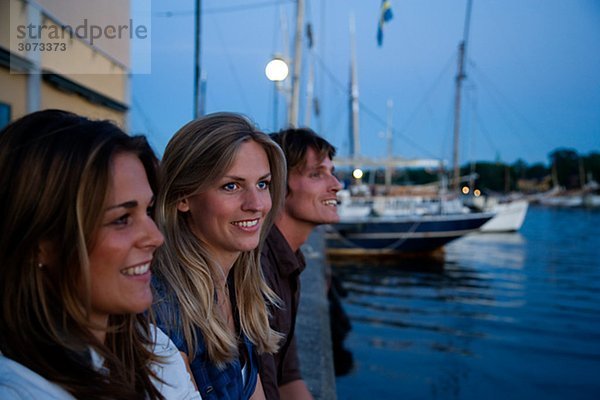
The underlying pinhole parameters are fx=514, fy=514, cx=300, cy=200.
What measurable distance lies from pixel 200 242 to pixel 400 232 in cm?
2170

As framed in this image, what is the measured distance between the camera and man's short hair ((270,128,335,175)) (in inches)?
151

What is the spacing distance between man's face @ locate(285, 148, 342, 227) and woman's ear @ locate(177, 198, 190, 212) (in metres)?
1.41

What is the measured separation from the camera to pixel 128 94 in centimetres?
1173

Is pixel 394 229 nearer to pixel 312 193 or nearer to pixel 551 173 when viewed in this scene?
pixel 312 193

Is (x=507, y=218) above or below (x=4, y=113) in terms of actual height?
below

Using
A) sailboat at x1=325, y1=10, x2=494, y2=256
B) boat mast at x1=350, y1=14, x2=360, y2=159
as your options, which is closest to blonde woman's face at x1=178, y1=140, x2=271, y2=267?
sailboat at x1=325, y1=10, x2=494, y2=256

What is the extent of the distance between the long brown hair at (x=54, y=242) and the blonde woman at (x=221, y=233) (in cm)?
77

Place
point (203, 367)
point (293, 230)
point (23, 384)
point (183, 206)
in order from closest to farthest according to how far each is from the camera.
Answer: point (23, 384), point (203, 367), point (183, 206), point (293, 230)

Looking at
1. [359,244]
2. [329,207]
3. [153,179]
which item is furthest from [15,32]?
[359,244]

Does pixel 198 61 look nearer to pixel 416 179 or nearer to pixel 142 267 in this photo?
pixel 142 267

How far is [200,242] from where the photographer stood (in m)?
2.38

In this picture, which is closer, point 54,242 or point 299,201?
point 54,242

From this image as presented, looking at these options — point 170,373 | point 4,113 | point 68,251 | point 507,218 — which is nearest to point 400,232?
point 4,113

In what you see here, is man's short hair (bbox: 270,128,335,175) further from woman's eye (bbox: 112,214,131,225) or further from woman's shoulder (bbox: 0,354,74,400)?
woman's shoulder (bbox: 0,354,74,400)
